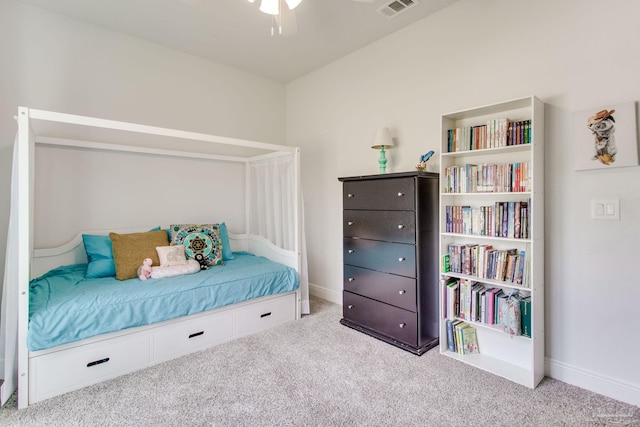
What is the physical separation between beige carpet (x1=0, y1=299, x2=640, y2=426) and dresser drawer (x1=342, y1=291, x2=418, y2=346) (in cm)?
16

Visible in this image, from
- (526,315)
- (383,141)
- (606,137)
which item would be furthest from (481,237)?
(383,141)

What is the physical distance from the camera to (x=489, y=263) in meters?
2.24

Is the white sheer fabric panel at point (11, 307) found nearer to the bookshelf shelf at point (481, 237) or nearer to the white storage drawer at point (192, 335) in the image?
the white storage drawer at point (192, 335)

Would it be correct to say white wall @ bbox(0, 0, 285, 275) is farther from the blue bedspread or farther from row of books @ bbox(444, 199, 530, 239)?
row of books @ bbox(444, 199, 530, 239)

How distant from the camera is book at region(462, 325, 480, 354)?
2.39m

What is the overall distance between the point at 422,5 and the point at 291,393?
304 centimetres

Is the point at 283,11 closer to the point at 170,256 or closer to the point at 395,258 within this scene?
the point at 395,258

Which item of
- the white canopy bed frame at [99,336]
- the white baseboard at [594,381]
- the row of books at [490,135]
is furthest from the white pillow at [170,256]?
the white baseboard at [594,381]

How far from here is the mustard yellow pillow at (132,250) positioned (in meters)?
2.59

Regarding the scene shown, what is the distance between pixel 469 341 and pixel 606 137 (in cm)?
160

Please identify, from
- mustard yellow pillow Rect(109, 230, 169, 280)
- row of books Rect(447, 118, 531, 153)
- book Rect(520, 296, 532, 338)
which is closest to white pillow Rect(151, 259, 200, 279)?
mustard yellow pillow Rect(109, 230, 169, 280)

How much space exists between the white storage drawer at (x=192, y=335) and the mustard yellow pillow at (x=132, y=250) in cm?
61

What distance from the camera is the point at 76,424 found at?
66.4 inches

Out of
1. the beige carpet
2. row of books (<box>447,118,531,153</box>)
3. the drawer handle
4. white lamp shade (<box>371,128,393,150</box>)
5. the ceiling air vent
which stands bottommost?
the beige carpet
